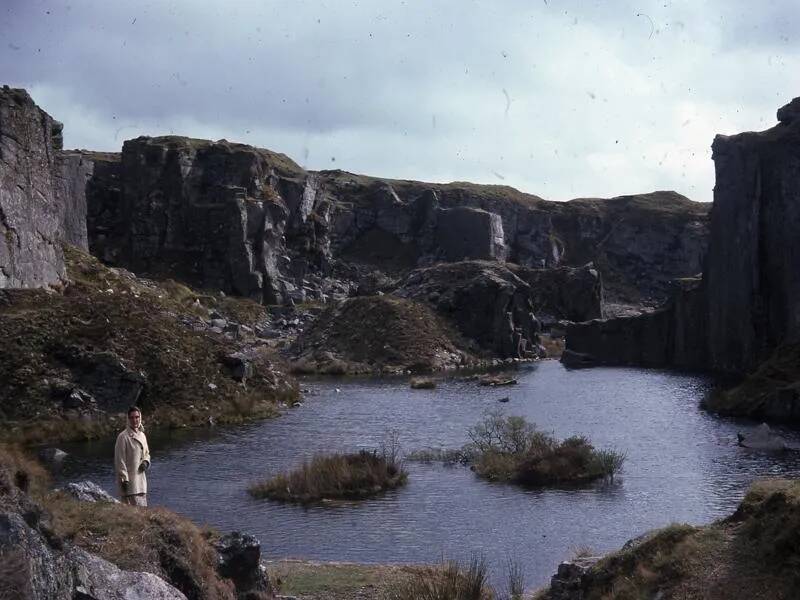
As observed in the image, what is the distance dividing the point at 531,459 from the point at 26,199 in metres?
30.9

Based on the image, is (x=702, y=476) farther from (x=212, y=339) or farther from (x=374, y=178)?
(x=374, y=178)

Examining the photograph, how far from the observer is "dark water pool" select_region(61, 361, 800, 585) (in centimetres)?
2230

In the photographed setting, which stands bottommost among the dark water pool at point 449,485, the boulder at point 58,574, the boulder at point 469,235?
the dark water pool at point 449,485

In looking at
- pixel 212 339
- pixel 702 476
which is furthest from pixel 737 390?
pixel 212 339

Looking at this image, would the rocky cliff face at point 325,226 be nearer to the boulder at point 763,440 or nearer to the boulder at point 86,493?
the boulder at point 763,440

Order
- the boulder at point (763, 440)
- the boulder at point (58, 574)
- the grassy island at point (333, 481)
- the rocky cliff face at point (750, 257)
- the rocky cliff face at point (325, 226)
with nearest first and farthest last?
the boulder at point (58, 574) → the grassy island at point (333, 481) → the boulder at point (763, 440) → the rocky cliff face at point (750, 257) → the rocky cliff face at point (325, 226)

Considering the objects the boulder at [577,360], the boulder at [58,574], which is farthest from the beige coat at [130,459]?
the boulder at [577,360]

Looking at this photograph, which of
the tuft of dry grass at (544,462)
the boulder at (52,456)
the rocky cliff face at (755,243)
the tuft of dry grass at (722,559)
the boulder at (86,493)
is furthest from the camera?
the rocky cliff face at (755,243)

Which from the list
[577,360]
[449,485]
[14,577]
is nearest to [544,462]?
[449,485]

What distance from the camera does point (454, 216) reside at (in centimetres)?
15462

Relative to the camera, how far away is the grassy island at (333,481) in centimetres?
2739

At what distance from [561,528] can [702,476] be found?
30.2 feet

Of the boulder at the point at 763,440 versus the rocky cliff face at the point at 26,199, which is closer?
the boulder at the point at 763,440

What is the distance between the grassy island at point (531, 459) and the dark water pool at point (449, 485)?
0.73m
